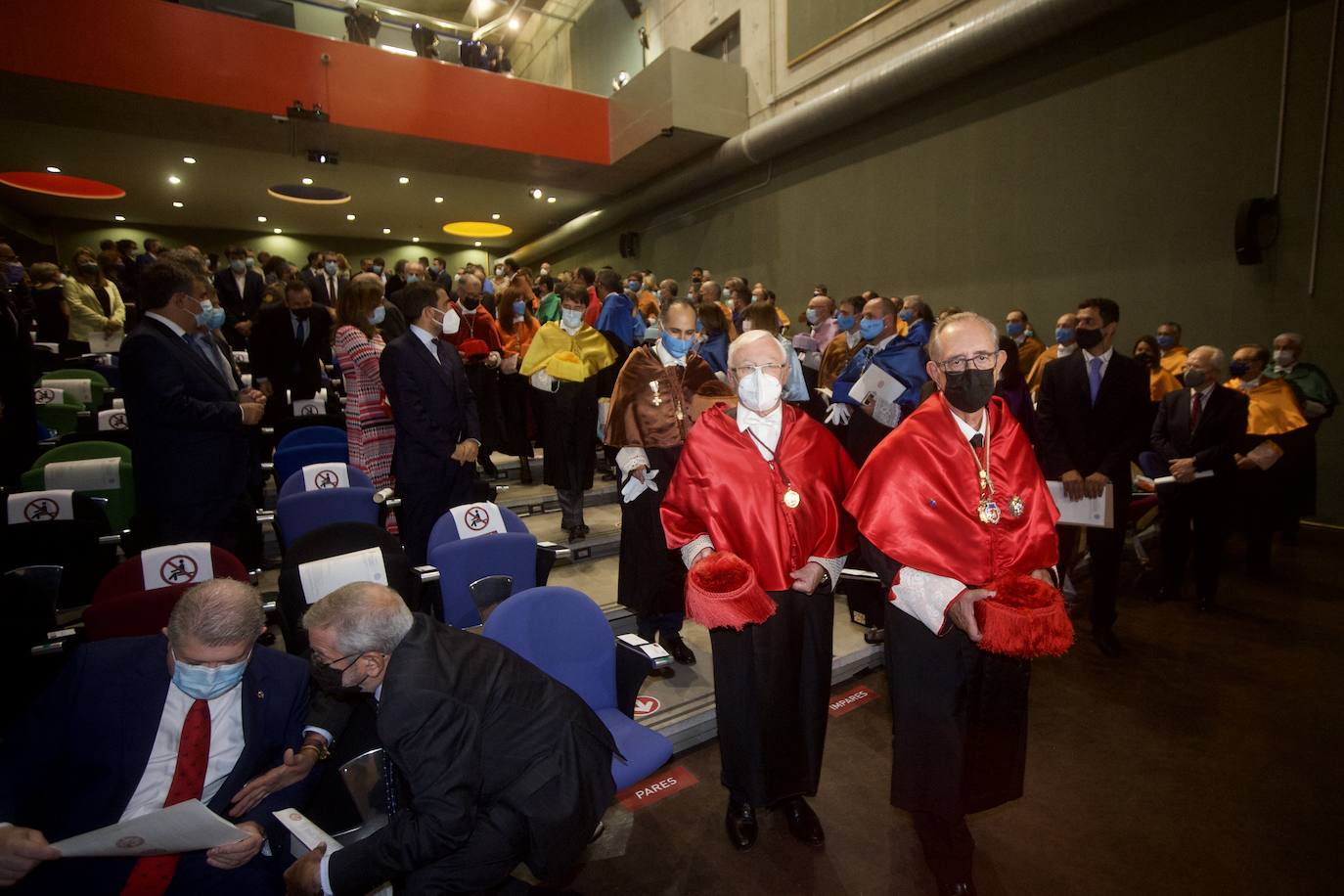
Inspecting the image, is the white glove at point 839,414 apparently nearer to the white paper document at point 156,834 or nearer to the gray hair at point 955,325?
the gray hair at point 955,325

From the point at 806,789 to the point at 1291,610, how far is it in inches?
162

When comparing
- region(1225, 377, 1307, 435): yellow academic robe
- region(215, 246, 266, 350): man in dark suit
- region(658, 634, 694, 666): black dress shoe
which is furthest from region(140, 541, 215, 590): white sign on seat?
region(1225, 377, 1307, 435): yellow academic robe

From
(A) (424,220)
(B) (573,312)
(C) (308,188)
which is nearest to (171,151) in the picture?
(C) (308,188)

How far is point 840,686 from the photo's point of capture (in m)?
3.55

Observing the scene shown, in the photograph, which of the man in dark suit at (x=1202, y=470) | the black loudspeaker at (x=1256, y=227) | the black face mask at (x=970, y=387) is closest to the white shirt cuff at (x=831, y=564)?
the black face mask at (x=970, y=387)

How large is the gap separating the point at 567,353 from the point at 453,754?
3.35m

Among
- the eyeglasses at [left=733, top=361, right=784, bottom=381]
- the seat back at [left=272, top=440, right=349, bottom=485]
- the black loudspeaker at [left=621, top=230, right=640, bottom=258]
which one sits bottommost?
the seat back at [left=272, top=440, right=349, bottom=485]

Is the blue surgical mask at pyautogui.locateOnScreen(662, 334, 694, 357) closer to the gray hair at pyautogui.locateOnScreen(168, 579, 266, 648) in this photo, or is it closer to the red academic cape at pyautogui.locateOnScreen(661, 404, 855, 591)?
the red academic cape at pyautogui.locateOnScreen(661, 404, 855, 591)

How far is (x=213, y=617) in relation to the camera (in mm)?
1745

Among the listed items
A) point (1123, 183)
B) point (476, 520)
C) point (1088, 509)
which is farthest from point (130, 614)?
point (1123, 183)

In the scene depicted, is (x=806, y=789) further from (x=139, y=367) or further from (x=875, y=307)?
(x=139, y=367)

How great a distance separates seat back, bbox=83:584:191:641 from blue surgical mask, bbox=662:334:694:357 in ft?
7.42

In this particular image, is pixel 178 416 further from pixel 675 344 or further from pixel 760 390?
pixel 760 390

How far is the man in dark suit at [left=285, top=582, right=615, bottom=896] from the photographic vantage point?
1508 millimetres
